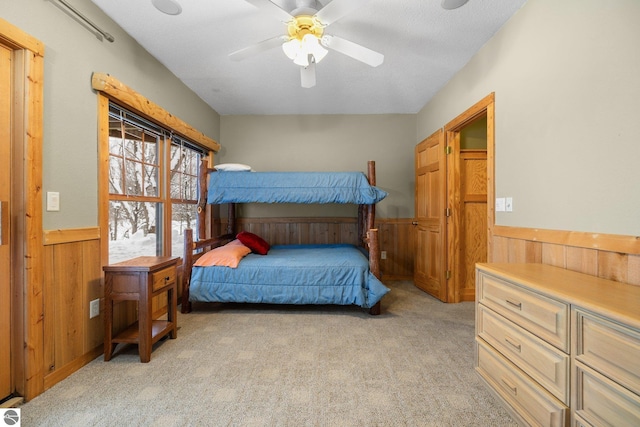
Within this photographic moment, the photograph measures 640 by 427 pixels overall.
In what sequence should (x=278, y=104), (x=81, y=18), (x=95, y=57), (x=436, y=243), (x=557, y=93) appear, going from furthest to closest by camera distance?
(x=278, y=104), (x=436, y=243), (x=95, y=57), (x=81, y=18), (x=557, y=93)

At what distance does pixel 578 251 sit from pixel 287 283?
7.46 ft

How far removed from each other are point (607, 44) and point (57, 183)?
323 centimetres

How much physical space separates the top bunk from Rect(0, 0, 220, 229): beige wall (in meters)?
1.30

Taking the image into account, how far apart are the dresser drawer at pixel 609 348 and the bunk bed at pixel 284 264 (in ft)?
5.69

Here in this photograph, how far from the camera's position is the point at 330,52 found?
261 centimetres

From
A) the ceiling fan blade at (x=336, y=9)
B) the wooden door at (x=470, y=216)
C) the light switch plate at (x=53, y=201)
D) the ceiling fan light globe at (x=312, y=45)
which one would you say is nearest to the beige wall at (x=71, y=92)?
the light switch plate at (x=53, y=201)

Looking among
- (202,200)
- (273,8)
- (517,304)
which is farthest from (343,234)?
(273,8)

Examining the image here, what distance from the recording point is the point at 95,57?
2.01 metres

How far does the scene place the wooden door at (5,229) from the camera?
58.5 inches

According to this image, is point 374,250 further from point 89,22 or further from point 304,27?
point 89,22

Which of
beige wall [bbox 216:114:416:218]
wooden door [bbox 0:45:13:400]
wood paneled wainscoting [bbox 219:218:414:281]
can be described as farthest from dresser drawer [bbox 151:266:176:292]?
beige wall [bbox 216:114:416:218]

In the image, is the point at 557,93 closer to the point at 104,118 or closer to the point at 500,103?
the point at 500,103

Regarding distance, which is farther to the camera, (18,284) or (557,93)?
(557,93)

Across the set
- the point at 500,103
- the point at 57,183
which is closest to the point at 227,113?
the point at 57,183
